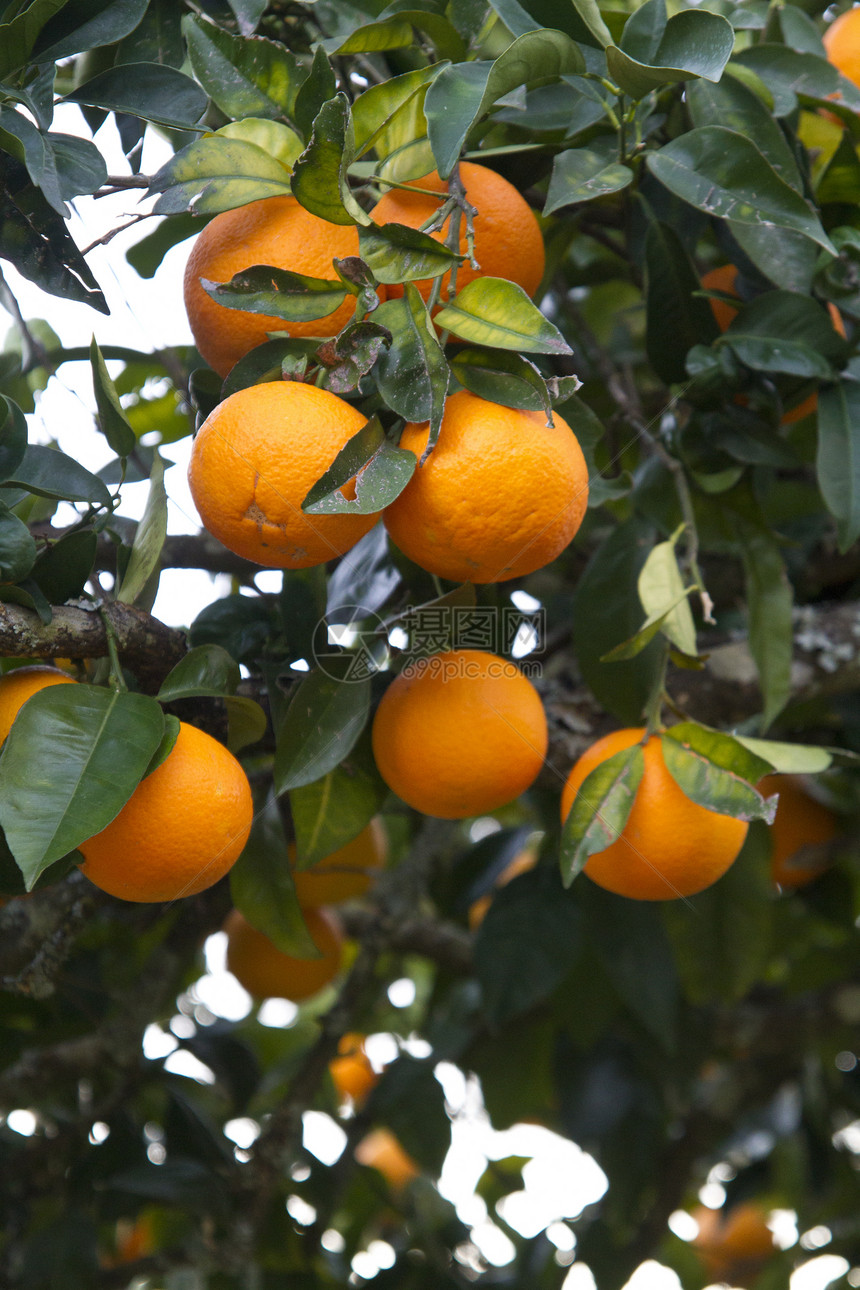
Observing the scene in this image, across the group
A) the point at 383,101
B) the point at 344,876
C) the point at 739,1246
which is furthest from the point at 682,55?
the point at 739,1246

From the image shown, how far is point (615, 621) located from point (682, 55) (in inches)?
21.1

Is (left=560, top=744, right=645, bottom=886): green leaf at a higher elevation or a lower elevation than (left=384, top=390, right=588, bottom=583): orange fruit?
lower

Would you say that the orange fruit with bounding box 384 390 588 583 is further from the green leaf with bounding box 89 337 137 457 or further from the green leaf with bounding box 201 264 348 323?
the green leaf with bounding box 89 337 137 457

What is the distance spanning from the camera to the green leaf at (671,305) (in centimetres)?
100

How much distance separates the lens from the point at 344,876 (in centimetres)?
139

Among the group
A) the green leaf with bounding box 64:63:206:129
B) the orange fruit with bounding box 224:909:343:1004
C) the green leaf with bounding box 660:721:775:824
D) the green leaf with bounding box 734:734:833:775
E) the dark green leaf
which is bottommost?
the orange fruit with bounding box 224:909:343:1004

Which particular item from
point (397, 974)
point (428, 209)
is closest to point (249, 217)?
point (428, 209)

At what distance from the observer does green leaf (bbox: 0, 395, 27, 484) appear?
783 millimetres

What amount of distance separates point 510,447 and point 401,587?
13.2 inches

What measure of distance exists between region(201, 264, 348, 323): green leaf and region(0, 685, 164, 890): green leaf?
31cm

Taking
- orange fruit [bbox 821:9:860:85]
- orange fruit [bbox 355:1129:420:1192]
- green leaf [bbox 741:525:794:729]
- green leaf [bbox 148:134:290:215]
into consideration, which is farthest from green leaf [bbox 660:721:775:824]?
orange fruit [bbox 355:1129:420:1192]

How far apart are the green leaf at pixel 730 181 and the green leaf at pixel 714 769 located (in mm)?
413

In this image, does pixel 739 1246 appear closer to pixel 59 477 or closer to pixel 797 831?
pixel 797 831

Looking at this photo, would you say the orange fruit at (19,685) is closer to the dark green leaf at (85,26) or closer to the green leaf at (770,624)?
the dark green leaf at (85,26)
